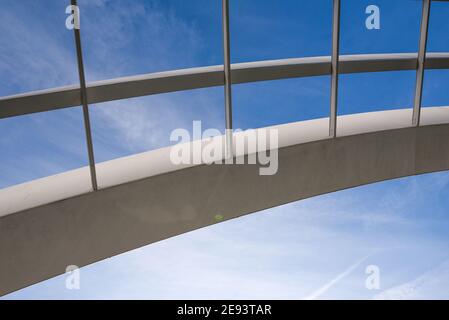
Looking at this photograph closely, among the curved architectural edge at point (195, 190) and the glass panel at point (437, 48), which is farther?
the glass panel at point (437, 48)

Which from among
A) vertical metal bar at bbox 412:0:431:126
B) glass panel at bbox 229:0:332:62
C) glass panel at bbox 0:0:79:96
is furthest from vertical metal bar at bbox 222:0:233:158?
vertical metal bar at bbox 412:0:431:126

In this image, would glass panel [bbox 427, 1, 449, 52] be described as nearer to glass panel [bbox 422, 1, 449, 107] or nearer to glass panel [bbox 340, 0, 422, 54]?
glass panel [bbox 422, 1, 449, 107]

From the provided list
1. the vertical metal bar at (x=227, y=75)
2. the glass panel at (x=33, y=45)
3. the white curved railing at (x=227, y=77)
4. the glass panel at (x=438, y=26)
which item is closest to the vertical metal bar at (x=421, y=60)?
the white curved railing at (x=227, y=77)

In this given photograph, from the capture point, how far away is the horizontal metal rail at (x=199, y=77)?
1046cm

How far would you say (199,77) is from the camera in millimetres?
12062

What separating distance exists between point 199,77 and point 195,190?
2.90 metres

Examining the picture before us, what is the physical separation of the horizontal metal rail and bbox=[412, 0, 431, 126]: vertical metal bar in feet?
0.87

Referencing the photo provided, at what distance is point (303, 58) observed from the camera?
13.8 meters

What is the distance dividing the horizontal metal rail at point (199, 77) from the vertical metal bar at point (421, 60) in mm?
266

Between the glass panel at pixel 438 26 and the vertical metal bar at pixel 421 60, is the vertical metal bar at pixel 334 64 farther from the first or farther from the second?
the glass panel at pixel 438 26

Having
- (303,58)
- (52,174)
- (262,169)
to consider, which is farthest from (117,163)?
(303,58)

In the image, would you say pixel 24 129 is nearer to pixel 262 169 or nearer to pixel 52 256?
pixel 52 256
